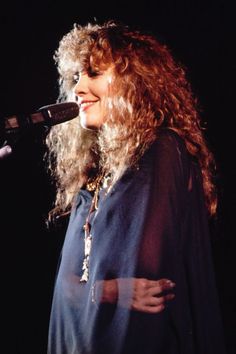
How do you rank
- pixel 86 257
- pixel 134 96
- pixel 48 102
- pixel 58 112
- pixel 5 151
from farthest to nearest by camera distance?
pixel 48 102, pixel 134 96, pixel 86 257, pixel 58 112, pixel 5 151

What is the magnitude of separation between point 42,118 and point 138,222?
14.5 inches

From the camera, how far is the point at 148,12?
207 cm

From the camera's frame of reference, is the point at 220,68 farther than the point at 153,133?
Yes

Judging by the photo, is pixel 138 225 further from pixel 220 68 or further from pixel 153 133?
pixel 220 68

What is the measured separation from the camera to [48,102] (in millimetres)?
2215

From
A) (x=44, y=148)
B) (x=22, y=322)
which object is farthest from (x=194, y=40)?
(x=22, y=322)

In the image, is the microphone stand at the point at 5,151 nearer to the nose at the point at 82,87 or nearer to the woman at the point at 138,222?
the woman at the point at 138,222

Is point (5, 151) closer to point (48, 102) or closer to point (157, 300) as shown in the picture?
point (157, 300)

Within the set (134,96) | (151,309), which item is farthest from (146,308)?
(134,96)

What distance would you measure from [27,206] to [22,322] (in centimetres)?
60

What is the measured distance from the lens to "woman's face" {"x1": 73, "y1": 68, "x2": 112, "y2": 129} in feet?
4.66

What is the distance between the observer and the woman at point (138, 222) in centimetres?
102

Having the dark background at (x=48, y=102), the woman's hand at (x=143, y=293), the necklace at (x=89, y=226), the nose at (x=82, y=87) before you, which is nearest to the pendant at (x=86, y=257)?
→ the necklace at (x=89, y=226)

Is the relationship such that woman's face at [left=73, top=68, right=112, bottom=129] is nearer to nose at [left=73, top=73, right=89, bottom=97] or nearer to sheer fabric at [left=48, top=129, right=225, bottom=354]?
nose at [left=73, top=73, right=89, bottom=97]
